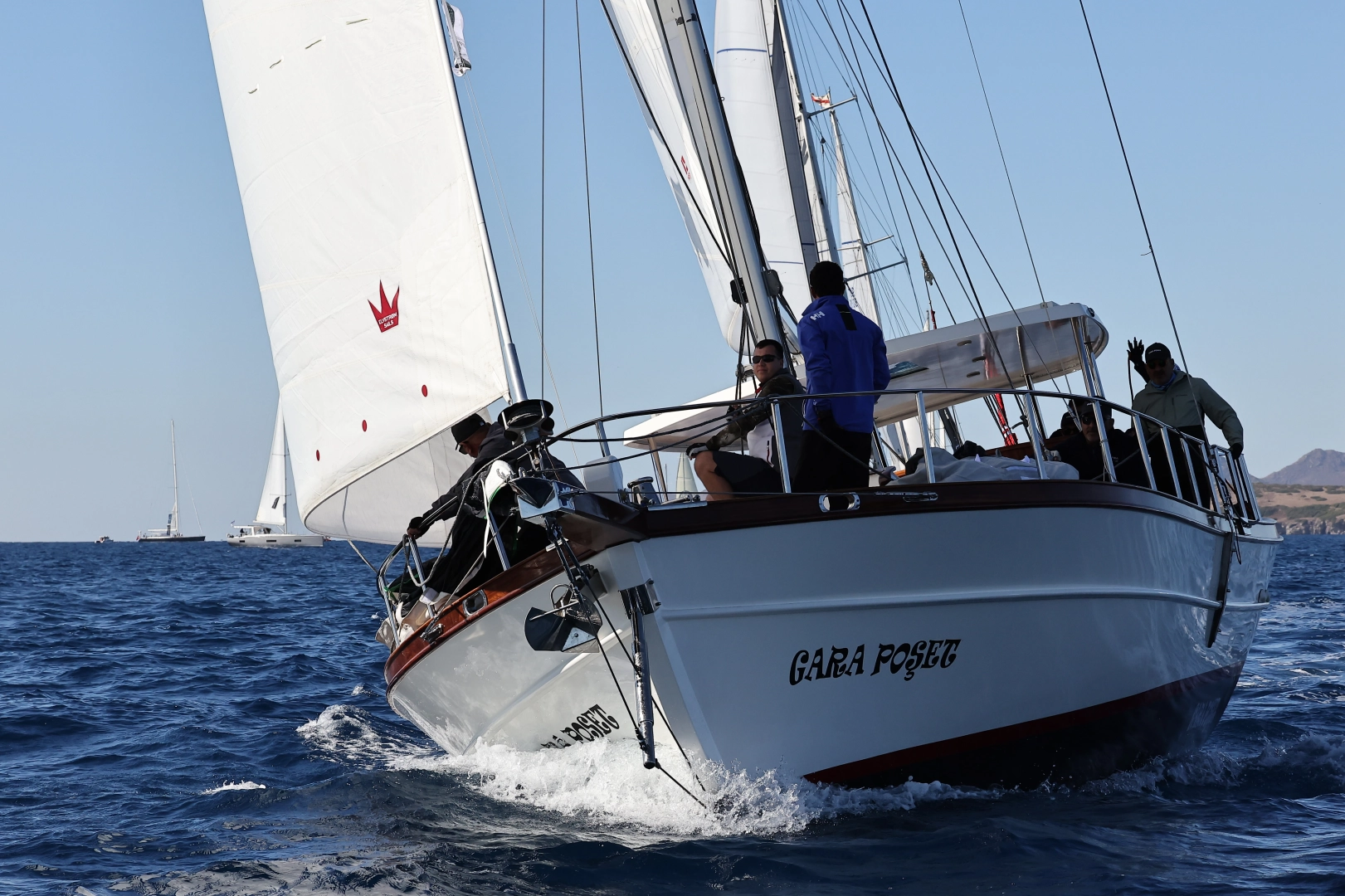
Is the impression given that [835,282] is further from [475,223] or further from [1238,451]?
[1238,451]

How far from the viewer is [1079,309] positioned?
24.5 feet

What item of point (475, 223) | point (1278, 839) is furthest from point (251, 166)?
point (1278, 839)

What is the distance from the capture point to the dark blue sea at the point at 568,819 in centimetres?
458

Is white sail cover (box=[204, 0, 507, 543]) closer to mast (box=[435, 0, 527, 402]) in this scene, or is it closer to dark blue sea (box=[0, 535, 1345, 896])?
mast (box=[435, 0, 527, 402])

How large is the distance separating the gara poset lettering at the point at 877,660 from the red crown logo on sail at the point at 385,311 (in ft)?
10.7

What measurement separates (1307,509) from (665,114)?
18837 centimetres

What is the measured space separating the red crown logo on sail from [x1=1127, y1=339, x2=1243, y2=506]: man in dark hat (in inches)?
183

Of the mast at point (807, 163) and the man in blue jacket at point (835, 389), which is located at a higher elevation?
the mast at point (807, 163)

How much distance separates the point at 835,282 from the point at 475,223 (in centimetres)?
215

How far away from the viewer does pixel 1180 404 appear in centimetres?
754

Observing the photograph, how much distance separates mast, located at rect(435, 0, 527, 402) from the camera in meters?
6.23

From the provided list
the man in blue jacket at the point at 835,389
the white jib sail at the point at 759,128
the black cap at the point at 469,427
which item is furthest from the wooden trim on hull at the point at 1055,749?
the white jib sail at the point at 759,128

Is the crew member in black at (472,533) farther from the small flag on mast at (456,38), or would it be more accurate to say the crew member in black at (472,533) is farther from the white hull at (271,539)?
the white hull at (271,539)

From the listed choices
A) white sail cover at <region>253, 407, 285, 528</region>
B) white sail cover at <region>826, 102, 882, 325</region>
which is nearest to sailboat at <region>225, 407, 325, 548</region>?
white sail cover at <region>253, 407, 285, 528</region>
